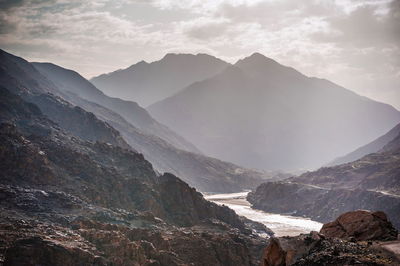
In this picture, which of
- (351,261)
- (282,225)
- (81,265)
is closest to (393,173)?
(282,225)

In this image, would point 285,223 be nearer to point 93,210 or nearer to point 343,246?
→ point 93,210

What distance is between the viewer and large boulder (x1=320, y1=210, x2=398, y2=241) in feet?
117

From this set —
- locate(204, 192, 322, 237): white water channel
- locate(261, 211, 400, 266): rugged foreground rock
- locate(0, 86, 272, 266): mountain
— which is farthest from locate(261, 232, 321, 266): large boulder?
locate(204, 192, 322, 237): white water channel

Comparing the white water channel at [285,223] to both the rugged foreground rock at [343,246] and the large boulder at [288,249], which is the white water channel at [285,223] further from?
the large boulder at [288,249]

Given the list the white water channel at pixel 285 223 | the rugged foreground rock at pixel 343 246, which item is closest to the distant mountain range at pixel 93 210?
the white water channel at pixel 285 223

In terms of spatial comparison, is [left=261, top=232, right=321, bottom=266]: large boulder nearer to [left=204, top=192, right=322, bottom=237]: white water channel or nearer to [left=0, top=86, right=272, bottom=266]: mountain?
[left=0, top=86, right=272, bottom=266]: mountain

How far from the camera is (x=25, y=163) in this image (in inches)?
3745

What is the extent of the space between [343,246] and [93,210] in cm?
6360

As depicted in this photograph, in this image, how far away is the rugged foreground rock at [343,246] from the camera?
29.5 metres

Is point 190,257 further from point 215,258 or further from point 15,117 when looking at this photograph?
point 15,117

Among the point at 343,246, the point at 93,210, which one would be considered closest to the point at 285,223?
the point at 93,210

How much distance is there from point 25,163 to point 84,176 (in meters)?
16.8

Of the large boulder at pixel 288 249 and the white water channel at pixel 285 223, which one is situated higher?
the large boulder at pixel 288 249

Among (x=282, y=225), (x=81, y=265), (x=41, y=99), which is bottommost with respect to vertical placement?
(x=282, y=225)
